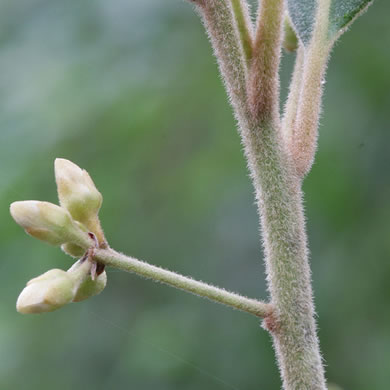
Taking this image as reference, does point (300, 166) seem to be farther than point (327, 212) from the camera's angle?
No

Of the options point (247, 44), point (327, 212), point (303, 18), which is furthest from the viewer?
point (327, 212)

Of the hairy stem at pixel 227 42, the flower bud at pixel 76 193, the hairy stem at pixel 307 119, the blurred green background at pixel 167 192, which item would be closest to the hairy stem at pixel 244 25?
the hairy stem at pixel 227 42

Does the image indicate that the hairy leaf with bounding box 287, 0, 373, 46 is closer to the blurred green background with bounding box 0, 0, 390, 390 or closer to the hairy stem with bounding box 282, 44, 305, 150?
the hairy stem with bounding box 282, 44, 305, 150

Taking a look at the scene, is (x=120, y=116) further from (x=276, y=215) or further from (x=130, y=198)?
(x=276, y=215)

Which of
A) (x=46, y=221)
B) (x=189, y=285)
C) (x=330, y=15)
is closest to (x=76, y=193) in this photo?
(x=46, y=221)

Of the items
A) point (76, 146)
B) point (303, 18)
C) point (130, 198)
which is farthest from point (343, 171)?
point (303, 18)

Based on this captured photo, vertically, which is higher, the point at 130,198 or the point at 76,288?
the point at 76,288

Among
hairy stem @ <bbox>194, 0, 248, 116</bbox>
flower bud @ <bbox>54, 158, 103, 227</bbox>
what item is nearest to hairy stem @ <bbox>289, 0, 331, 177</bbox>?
hairy stem @ <bbox>194, 0, 248, 116</bbox>
